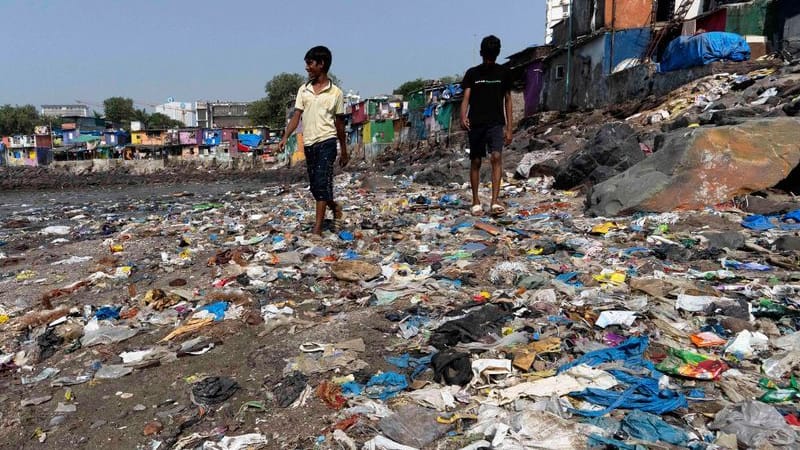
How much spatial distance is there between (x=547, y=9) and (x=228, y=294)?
4251cm

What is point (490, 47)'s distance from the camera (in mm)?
4855

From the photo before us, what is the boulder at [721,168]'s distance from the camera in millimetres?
4578

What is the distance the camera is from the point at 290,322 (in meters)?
2.78

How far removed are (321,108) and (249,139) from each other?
1903 inches

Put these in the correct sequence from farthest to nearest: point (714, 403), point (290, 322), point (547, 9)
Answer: point (547, 9) → point (290, 322) → point (714, 403)

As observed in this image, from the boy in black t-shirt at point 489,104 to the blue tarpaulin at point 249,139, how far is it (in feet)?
156

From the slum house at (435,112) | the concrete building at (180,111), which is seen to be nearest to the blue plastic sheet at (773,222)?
the slum house at (435,112)

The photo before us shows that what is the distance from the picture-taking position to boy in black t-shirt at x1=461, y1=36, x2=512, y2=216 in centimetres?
495

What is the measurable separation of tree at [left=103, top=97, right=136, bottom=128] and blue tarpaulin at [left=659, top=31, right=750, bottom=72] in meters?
70.6

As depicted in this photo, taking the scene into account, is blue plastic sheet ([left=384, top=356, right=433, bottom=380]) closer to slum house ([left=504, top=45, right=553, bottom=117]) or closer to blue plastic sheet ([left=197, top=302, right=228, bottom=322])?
blue plastic sheet ([left=197, top=302, right=228, bottom=322])

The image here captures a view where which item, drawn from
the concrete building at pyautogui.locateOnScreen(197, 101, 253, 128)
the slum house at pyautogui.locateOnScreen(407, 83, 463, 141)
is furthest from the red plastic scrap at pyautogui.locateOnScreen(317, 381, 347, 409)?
the concrete building at pyautogui.locateOnScreen(197, 101, 253, 128)

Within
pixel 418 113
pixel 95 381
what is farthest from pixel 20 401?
pixel 418 113

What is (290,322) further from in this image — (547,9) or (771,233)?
(547,9)

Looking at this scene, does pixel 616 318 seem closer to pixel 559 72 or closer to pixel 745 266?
pixel 745 266
